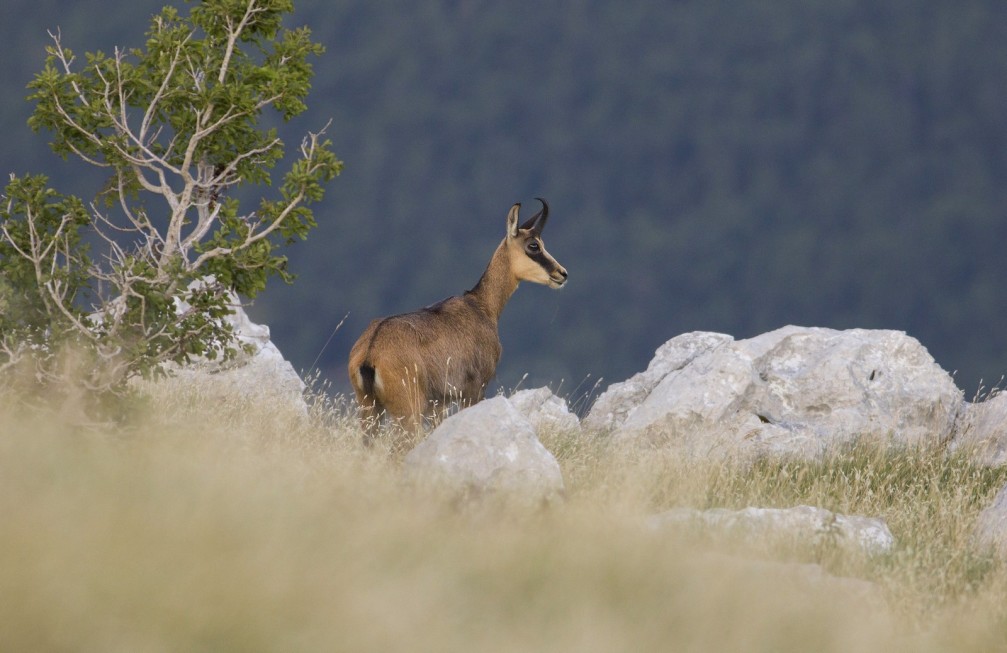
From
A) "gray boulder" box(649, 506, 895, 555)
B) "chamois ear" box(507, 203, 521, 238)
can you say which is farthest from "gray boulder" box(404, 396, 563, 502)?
"chamois ear" box(507, 203, 521, 238)

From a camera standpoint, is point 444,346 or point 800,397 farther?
point 800,397

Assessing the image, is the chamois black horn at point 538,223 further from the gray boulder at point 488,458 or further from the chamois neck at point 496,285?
the gray boulder at point 488,458

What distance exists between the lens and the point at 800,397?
15.3 m

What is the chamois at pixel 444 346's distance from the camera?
1175 centimetres

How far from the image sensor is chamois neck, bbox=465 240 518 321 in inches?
560

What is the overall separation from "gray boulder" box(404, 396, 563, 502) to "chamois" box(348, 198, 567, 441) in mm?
1836

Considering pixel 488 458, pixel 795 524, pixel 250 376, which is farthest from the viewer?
pixel 250 376

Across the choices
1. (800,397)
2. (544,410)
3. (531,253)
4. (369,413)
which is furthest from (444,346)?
(800,397)

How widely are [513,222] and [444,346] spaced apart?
2730 mm

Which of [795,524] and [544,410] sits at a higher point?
[544,410]

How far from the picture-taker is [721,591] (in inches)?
264

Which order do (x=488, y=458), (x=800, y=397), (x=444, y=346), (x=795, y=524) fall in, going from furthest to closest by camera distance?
(x=800, y=397) < (x=444, y=346) < (x=488, y=458) < (x=795, y=524)

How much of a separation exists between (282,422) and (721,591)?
6001 mm

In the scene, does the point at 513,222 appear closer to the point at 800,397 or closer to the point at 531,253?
the point at 531,253
